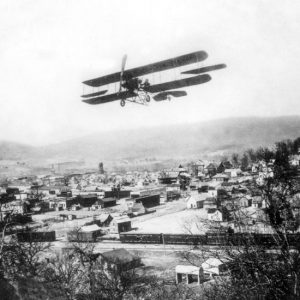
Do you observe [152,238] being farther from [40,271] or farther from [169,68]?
[169,68]

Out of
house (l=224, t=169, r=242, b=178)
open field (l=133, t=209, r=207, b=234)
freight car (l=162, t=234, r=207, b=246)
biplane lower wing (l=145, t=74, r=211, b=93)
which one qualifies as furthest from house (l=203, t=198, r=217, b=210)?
biplane lower wing (l=145, t=74, r=211, b=93)

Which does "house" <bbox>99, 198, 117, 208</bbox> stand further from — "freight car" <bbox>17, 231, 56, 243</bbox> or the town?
"freight car" <bbox>17, 231, 56, 243</bbox>

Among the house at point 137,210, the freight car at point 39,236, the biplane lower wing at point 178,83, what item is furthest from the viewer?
the house at point 137,210

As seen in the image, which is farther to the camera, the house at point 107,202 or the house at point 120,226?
the house at point 107,202

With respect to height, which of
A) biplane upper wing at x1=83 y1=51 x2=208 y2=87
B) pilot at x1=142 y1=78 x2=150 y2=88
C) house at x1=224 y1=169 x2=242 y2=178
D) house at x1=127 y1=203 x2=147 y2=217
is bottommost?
house at x1=127 y1=203 x2=147 y2=217

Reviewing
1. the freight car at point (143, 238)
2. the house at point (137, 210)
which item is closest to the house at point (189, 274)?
the freight car at point (143, 238)

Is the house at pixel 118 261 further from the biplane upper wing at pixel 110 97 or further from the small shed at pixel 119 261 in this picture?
the biplane upper wing at pixel 110 97

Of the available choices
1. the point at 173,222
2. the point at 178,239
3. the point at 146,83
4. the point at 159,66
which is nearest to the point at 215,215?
the point at 173,222
